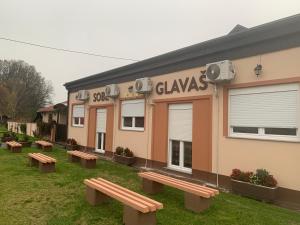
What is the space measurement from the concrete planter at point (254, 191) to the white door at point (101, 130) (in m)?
8.49

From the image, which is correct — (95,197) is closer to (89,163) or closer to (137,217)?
(137,217)

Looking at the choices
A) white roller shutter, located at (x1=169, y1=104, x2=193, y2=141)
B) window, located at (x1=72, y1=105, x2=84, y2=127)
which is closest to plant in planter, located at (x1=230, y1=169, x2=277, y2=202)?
white roller shutter, located at (x1=169, y1=104, x2=193, y2=141)

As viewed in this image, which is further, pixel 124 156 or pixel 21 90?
pixel 21 90

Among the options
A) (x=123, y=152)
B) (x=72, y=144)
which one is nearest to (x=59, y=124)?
(x=72, y=144)

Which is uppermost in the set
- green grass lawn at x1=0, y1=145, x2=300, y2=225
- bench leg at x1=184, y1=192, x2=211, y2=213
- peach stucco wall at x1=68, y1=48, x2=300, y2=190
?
peach stucco wall at x1=68, y1=48, x2=300, y2=190

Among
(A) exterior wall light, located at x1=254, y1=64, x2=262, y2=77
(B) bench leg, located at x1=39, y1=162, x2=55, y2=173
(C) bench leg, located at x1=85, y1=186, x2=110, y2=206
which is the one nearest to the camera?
(C) bench leg, located at x1=85, y1=186, x2=110, y2=206

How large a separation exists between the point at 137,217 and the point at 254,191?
3.57 metres

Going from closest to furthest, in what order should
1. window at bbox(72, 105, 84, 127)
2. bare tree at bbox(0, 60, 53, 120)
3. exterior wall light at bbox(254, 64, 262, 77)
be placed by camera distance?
exterior wall light at bbox(254, 64, 262, 77) < window at bbox(72, 105, 84, 127) < bare tree at bbox(0, 60, 53, 120)

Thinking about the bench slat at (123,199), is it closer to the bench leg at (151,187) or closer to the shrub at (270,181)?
the bench leg at (151,187)

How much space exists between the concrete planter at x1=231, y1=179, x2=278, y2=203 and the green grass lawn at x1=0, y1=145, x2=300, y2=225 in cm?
23

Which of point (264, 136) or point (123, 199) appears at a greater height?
point (264, 136)

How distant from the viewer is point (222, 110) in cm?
834

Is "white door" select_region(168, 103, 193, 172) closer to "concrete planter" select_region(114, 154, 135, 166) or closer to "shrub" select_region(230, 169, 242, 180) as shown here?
"concrete planter" select_region(114, 154, 135, 166)

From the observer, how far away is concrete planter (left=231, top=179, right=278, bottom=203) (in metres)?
6.65
